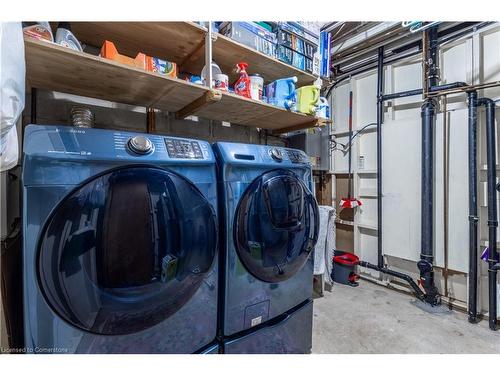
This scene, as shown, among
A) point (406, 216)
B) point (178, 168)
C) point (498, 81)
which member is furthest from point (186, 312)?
point (498, 81)

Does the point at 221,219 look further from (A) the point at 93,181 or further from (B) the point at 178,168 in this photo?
(A) the point at 93,181

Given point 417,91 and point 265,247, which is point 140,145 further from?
point 417,91

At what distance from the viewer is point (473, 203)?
188cm

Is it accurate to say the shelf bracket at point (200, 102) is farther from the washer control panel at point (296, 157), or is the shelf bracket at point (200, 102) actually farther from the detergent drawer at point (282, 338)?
the detergent drawer at point (282, 338)

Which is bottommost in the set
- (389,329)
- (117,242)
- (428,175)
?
(389,329)

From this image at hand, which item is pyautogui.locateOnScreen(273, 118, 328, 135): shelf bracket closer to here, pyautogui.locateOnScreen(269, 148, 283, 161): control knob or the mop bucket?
pyautogui.locateOnScreen(269, 148, 283, 161): control knob

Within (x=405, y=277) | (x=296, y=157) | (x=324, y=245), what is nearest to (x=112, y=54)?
(x=296, y=157)

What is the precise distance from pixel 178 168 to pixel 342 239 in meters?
2.57

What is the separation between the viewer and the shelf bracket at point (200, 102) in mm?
1290

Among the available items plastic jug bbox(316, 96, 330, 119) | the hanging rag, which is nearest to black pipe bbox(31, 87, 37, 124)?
the hanging rag

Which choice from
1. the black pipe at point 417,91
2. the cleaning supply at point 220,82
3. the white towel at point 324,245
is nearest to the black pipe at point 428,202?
the black pipe at point 417,91

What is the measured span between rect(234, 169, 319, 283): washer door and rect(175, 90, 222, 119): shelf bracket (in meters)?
0.53

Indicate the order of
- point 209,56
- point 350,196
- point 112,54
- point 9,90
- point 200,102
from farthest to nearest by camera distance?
point 350,196, point 200,102, point 209,56, point 112,54, point 9,90

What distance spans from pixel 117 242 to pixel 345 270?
7.93ft
